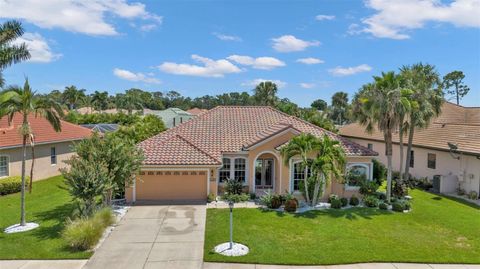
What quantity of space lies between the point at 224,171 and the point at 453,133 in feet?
57.7

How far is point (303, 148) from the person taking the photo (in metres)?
18.3

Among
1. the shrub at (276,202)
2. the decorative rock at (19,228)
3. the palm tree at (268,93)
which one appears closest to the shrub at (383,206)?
the shrub at (276,202)

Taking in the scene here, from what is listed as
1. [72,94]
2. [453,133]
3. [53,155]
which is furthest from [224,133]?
[72,94]

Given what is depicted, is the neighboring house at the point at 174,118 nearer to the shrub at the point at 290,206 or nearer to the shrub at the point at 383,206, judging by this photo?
A: the shrub at the point at 290,206

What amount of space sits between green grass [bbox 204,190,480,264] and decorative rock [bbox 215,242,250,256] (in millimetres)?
257

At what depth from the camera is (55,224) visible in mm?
15062

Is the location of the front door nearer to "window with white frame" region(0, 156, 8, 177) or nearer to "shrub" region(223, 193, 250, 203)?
"shrub" region(223, 193, 250, 203)

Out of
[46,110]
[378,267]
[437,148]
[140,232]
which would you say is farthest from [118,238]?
[437,148]

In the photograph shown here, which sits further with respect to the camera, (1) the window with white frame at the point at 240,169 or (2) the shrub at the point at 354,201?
(1) the window with white frame at the point at 240,169

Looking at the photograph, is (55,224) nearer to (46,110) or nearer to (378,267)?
(46,110)

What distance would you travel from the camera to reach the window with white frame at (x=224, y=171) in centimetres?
2120

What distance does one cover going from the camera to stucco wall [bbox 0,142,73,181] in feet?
77.0

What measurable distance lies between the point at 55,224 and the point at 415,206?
1825cm

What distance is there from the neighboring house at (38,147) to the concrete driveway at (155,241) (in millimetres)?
8314
